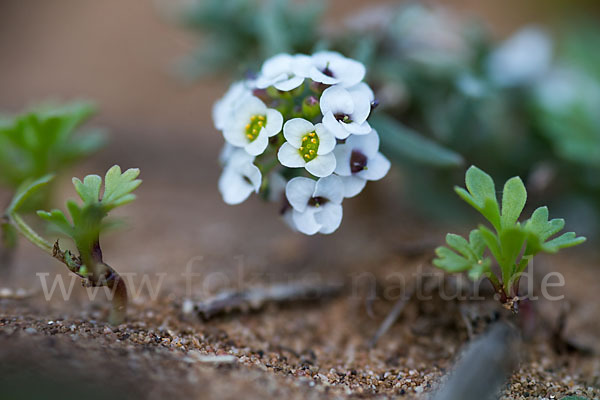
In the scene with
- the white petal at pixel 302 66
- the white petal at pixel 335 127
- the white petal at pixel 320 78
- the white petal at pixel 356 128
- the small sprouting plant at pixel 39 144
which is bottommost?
the small sprouting plant at pixel 39 144

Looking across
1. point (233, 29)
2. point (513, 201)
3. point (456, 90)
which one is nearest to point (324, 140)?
point (513, 201)

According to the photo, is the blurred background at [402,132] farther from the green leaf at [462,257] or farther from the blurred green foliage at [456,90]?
the green leaf at [462,257]

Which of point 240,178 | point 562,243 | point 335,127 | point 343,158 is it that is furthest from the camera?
point 240,178

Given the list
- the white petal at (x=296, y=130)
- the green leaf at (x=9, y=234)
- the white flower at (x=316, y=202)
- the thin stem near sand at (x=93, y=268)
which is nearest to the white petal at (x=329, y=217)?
the white flower at (x=316, y=202)

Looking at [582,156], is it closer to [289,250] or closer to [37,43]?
[289,250]

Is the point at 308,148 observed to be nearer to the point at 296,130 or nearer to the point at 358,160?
the point at 296,130

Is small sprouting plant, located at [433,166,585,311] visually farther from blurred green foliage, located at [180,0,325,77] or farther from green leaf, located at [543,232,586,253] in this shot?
blurred green foliage, located at [180,0,325,77]

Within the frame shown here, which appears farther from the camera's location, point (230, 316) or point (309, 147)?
point (230, 316)
